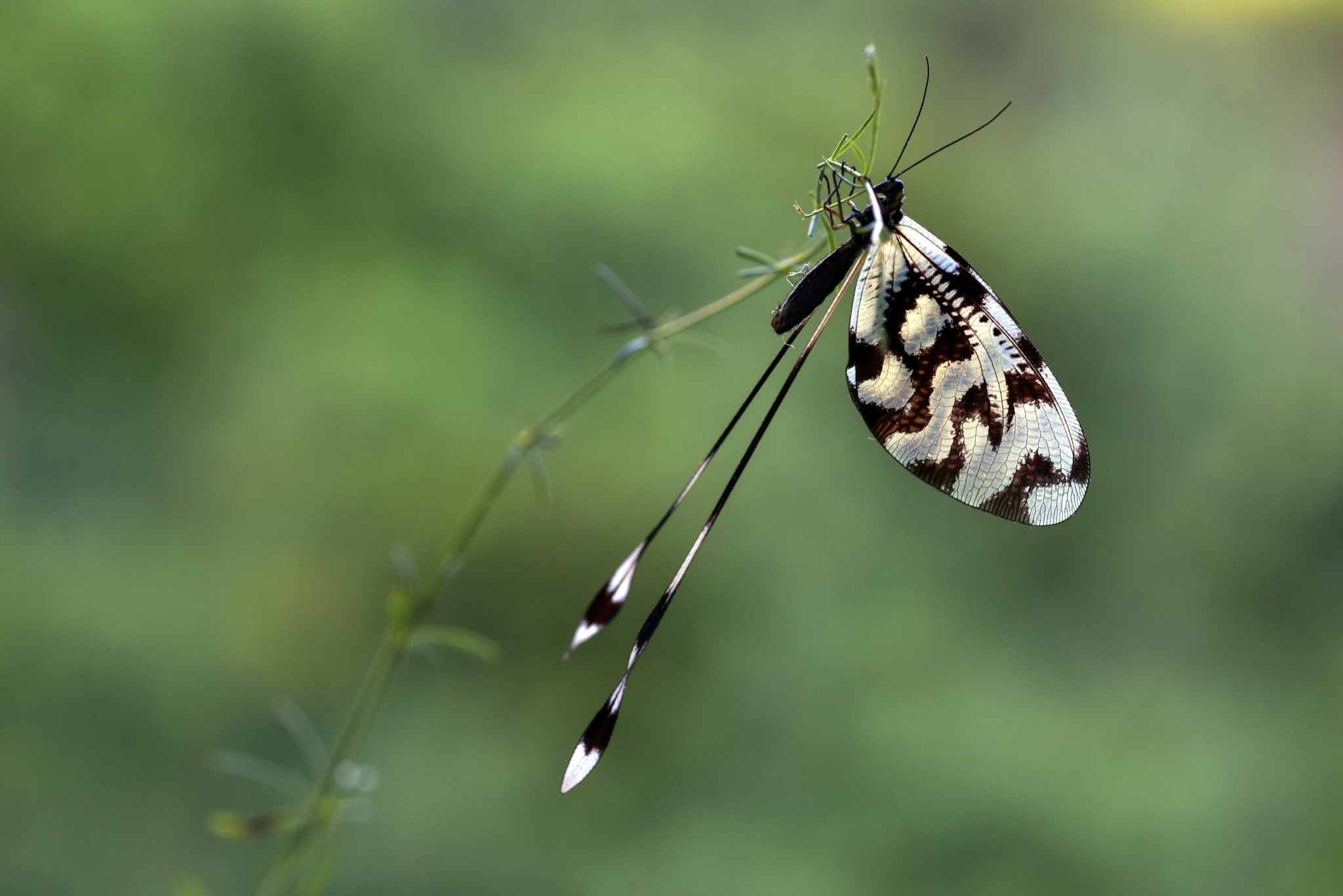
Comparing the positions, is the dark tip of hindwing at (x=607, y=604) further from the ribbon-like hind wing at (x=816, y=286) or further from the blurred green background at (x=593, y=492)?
the blurred green background at (x=593, y=492)

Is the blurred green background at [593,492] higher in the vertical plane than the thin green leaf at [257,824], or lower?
higher

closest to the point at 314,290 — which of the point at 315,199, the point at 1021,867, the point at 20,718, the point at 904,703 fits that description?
the point at 315,199

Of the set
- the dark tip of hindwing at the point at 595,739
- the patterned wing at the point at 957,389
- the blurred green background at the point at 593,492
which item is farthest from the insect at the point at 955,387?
the blurred green background at the point at 593,492

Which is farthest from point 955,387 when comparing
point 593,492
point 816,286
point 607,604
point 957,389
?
point 593,492

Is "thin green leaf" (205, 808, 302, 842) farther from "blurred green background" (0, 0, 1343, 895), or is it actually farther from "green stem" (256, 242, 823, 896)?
"blurred green background" (0, 0, 1343, 895)

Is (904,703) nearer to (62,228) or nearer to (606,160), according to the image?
(606,160)

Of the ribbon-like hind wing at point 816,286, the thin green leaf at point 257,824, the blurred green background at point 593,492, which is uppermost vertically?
the blurred green background at point 593,492
